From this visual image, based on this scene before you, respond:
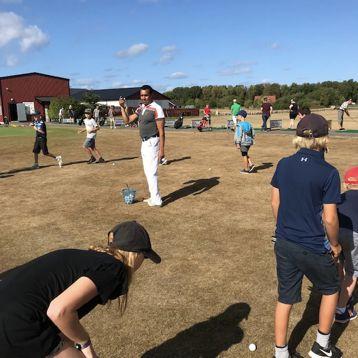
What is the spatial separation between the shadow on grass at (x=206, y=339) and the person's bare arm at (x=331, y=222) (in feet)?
4.83

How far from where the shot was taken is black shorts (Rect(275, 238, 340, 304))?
3.43 m

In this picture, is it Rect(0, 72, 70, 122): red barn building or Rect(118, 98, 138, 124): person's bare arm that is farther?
Rect(0, 72, 70, 122): red barn building

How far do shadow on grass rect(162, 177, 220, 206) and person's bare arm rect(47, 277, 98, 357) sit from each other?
683 centimetres

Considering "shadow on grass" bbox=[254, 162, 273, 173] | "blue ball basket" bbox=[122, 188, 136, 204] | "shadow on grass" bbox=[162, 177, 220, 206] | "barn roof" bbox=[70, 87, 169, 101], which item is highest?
"barn roof" bbox=[70, 87, 169, 101]

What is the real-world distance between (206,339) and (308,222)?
5.60ft

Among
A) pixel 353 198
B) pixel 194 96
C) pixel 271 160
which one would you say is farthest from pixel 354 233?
pixel 194 96

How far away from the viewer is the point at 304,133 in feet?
11.4

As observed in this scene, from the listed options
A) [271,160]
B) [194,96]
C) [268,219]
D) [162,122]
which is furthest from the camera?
[194,96]

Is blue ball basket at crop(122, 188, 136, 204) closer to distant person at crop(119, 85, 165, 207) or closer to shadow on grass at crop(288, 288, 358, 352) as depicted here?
distant person at crop(119, 85, 165, 207)

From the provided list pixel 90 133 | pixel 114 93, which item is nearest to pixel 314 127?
pixel 90 133

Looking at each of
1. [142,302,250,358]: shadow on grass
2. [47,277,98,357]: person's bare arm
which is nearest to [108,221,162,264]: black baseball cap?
[47,277,98,357]: person's bare arm

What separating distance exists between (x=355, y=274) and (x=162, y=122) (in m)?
5.16

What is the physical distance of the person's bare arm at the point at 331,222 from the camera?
10.9ft

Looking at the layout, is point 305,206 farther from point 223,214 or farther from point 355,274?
point 223,214
